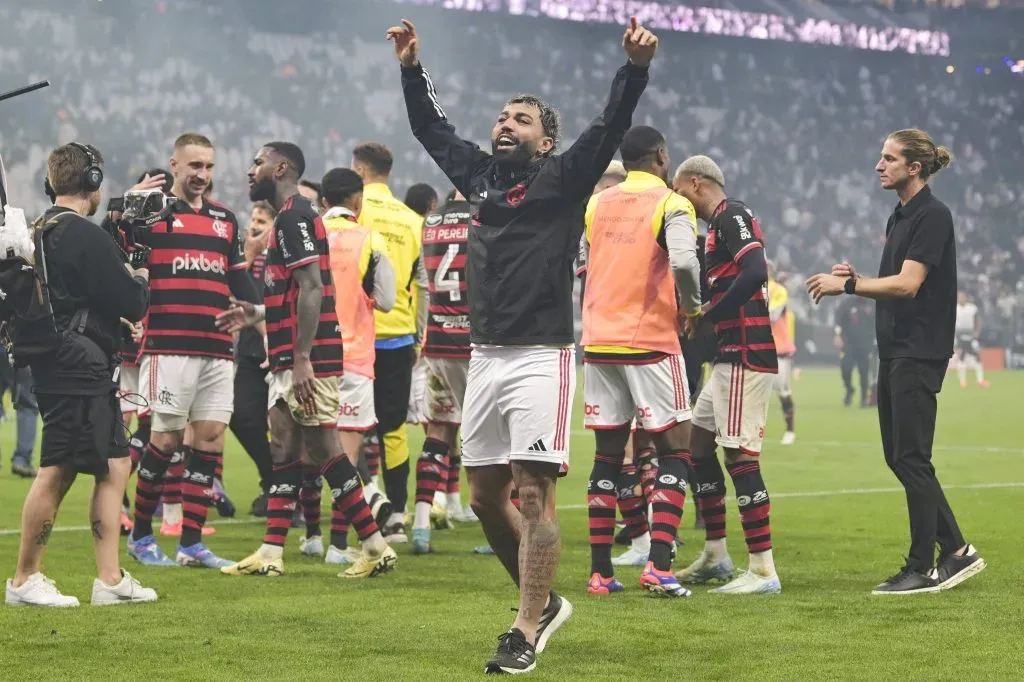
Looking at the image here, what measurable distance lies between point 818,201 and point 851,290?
34.6m

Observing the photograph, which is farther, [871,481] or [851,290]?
[871,481]

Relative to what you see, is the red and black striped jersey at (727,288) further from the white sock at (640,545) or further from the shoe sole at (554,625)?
the shoe sole at (554,625)

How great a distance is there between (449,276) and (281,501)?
224 centimetres

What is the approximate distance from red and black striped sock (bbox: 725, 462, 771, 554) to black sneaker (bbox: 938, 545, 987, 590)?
0.89 m

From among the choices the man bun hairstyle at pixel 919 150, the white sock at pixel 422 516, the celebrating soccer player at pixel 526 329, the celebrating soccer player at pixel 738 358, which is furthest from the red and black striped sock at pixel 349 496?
the man bun hairstyle at pixel 919 150

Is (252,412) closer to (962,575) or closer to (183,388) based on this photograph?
(183,388)

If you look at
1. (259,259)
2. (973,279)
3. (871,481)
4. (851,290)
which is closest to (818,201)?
(973,279)

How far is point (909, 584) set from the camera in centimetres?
687

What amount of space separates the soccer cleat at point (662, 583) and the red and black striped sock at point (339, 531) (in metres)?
2.02

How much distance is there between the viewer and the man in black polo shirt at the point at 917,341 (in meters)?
6.89

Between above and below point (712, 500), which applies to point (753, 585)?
below

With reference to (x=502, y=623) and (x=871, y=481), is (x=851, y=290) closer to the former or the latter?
(x=502, y=623)

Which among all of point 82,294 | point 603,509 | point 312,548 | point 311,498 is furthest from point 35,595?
point 603,509

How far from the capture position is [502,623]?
20.1 feet
